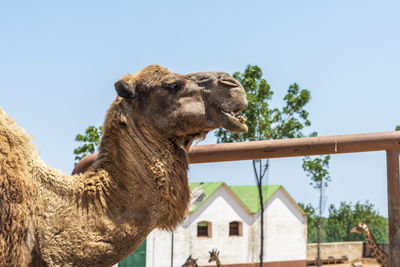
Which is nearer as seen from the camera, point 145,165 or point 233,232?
point 145,165

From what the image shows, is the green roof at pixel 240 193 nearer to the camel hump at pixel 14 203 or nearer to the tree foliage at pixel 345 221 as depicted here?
the tree foliage at pixel 345 221

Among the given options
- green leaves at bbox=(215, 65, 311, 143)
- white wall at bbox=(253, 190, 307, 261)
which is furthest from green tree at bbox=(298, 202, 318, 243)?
green leaves at bbox=(215, 65, 311, 143)

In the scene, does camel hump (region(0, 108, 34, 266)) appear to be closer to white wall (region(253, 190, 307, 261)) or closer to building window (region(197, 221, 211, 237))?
building window (region(197, 221, 211, 237))

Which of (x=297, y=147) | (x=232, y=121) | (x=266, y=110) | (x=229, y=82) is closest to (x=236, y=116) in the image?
(x=232, y=121)

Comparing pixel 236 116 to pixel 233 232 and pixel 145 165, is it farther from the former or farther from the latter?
pixel 233 232

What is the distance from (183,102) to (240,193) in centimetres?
2994

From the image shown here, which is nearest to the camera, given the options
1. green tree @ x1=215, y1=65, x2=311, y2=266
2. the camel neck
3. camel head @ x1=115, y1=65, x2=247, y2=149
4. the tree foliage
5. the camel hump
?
the camel hump

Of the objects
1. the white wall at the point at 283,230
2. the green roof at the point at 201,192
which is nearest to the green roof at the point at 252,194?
the white wall at the point at 283,230

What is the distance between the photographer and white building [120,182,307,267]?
2577 centimetres

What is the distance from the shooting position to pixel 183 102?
9.24 ft

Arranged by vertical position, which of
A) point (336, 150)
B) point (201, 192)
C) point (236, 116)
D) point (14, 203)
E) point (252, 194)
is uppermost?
point (252, 194)

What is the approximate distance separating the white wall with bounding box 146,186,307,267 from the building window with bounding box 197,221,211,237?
0.94ft

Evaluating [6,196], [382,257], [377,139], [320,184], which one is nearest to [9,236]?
[6,196]

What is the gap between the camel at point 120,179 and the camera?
250 centimetres
